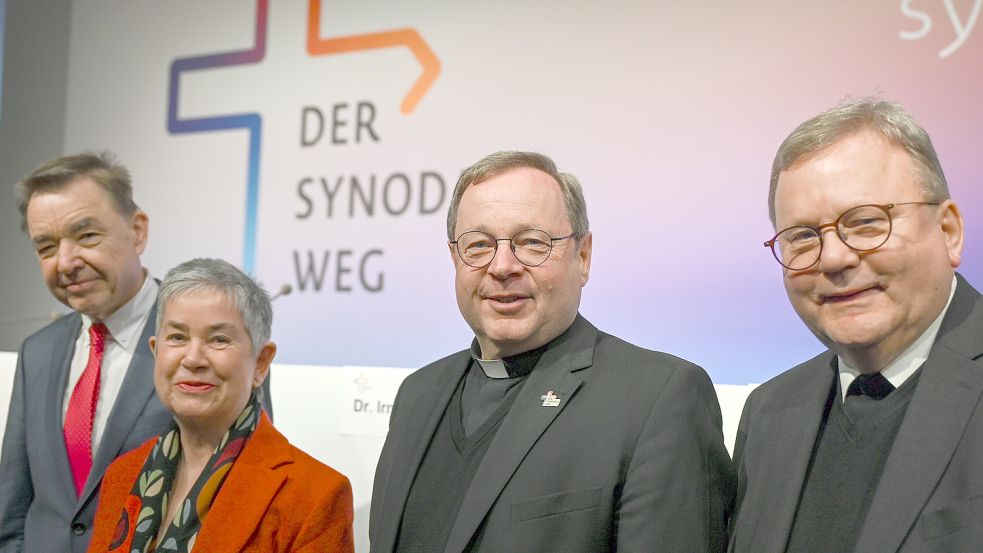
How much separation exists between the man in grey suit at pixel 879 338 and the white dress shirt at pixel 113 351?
6.71ft

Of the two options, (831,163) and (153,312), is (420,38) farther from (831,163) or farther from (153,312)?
(831,163)

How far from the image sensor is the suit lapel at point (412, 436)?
2.26 meters

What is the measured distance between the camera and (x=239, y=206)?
5.12 metres

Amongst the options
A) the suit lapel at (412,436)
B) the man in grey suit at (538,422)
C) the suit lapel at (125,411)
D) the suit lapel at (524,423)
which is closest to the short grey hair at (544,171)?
the man in grey suit at (538,422)

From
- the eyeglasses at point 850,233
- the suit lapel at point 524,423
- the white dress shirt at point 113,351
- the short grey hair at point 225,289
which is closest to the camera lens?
the eyeglasses at point 850,233

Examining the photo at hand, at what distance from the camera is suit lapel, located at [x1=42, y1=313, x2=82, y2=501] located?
2926 mm

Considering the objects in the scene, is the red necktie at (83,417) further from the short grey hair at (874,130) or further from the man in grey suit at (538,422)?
the short grey hair at (874,130)

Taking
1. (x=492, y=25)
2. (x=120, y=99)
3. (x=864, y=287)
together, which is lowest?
(x=864, y=287)

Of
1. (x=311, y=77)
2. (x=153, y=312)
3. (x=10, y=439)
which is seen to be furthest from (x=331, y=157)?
(x=10, y=439)

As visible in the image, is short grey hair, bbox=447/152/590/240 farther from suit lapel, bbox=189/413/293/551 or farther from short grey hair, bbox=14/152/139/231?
short grey hair, bbox=14/152/139/231

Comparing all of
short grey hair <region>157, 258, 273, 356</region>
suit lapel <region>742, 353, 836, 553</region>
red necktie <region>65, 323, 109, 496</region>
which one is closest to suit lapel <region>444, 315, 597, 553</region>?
suit lapel <region>742, 353, 836, 553</region>

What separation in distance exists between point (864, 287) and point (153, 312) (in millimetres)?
2273

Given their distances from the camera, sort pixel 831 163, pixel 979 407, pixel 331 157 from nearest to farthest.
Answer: pixel 979 407
pixel 831 163
pixel 331 157

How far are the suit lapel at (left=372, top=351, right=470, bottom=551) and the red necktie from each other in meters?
1.10
